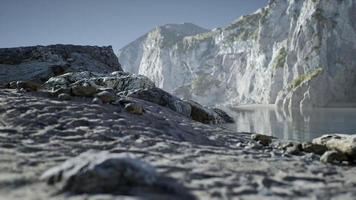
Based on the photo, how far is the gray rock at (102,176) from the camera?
615cm

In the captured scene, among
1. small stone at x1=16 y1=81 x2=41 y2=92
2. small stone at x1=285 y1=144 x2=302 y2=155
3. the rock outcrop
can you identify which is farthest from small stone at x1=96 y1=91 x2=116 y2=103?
small stone at x1=285 y1=144 x2=302 y2=155

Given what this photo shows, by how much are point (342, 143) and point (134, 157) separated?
873 centimetres

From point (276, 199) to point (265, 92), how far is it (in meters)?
144

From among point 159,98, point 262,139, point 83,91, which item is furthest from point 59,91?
point 262,139

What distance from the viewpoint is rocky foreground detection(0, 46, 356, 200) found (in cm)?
627

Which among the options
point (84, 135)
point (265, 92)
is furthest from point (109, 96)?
point (265, 92)

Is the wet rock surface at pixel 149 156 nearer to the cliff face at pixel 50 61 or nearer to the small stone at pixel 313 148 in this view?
the small stone at pixel 313 148

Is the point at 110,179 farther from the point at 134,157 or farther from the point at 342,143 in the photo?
the point at 342,143

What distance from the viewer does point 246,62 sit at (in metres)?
195

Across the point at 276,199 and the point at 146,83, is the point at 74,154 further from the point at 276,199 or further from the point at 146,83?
the point at 146,83

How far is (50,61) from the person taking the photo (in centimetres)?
2952

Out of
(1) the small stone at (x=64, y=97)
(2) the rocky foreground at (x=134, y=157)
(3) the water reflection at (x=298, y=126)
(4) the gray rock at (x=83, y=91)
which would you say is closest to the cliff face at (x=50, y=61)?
(2) the rocky foreground at (x=134, y=157)

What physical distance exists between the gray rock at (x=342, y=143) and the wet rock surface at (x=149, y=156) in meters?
1.19

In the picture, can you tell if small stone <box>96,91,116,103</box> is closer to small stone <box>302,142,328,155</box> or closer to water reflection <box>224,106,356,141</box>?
small stone <box>302,142,328,155</box>
